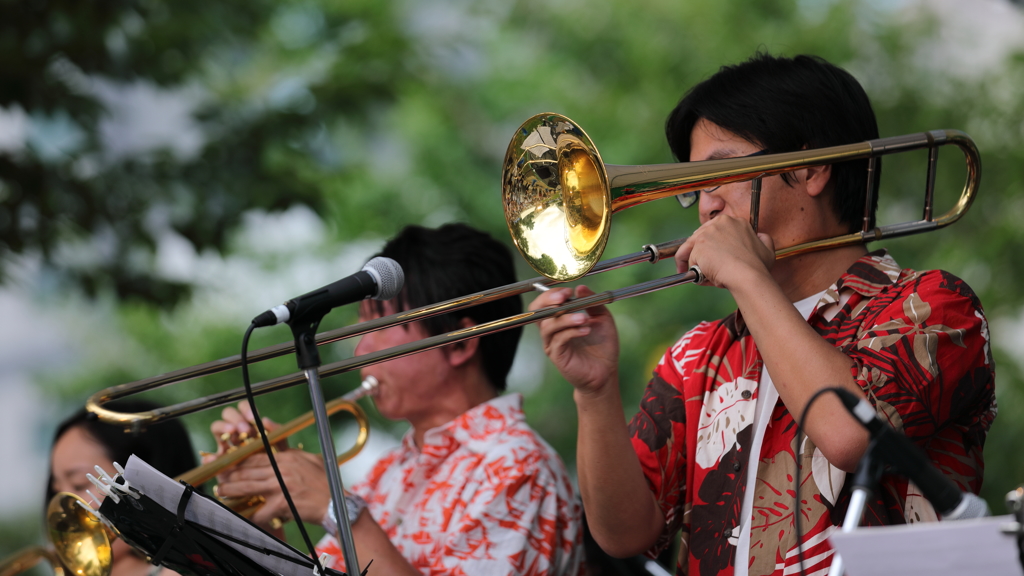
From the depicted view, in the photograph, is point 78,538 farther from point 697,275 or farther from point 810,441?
point 810,441

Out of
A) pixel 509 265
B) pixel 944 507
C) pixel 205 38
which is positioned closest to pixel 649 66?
pixel 205 38

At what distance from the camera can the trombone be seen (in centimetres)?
196

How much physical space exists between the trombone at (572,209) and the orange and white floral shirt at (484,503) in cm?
56

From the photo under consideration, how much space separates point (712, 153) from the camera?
216 cm

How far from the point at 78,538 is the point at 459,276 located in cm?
139

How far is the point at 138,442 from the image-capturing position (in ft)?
10.6

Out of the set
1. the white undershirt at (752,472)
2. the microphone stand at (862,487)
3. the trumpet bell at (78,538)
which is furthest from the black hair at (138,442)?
the microphone stand at (862,487)

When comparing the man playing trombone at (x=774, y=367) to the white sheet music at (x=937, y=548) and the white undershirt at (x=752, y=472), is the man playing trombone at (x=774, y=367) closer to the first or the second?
the white undershirt at (x=752, y=472)

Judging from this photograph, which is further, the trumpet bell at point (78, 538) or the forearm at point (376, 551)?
the trumpet bell at point (78, 538)

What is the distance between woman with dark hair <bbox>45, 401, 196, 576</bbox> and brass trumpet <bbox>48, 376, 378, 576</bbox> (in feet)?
1.29

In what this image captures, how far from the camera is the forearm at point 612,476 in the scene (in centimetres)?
213

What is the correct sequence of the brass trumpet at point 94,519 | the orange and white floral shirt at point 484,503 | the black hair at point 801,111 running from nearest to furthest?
1. the black hair at point 801,111
2. the orange and white floral shirt at point 484,503
3. the brass trumpet at point 94,519

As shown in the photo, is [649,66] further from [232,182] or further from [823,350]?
[823,350]

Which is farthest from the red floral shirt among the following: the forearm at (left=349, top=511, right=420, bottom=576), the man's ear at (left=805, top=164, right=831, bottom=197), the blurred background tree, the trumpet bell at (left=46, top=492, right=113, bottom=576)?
the blurred background tree
